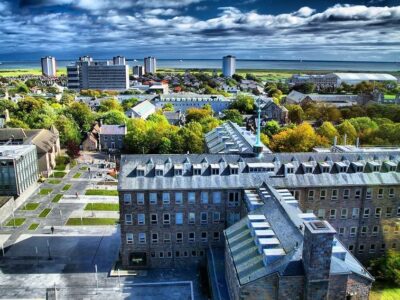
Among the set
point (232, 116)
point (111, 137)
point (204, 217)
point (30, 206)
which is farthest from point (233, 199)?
point (232, 116)

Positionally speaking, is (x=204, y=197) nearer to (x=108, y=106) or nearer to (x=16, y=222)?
(x=16, y=222)

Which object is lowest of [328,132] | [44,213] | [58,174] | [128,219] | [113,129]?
[44,213]

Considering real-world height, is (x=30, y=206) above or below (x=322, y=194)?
below

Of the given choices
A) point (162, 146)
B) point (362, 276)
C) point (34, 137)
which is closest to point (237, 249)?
point (362, 276)

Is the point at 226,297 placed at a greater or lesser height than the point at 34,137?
lesser

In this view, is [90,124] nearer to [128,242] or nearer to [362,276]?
[128,242]

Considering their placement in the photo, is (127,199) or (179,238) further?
(179,238)
